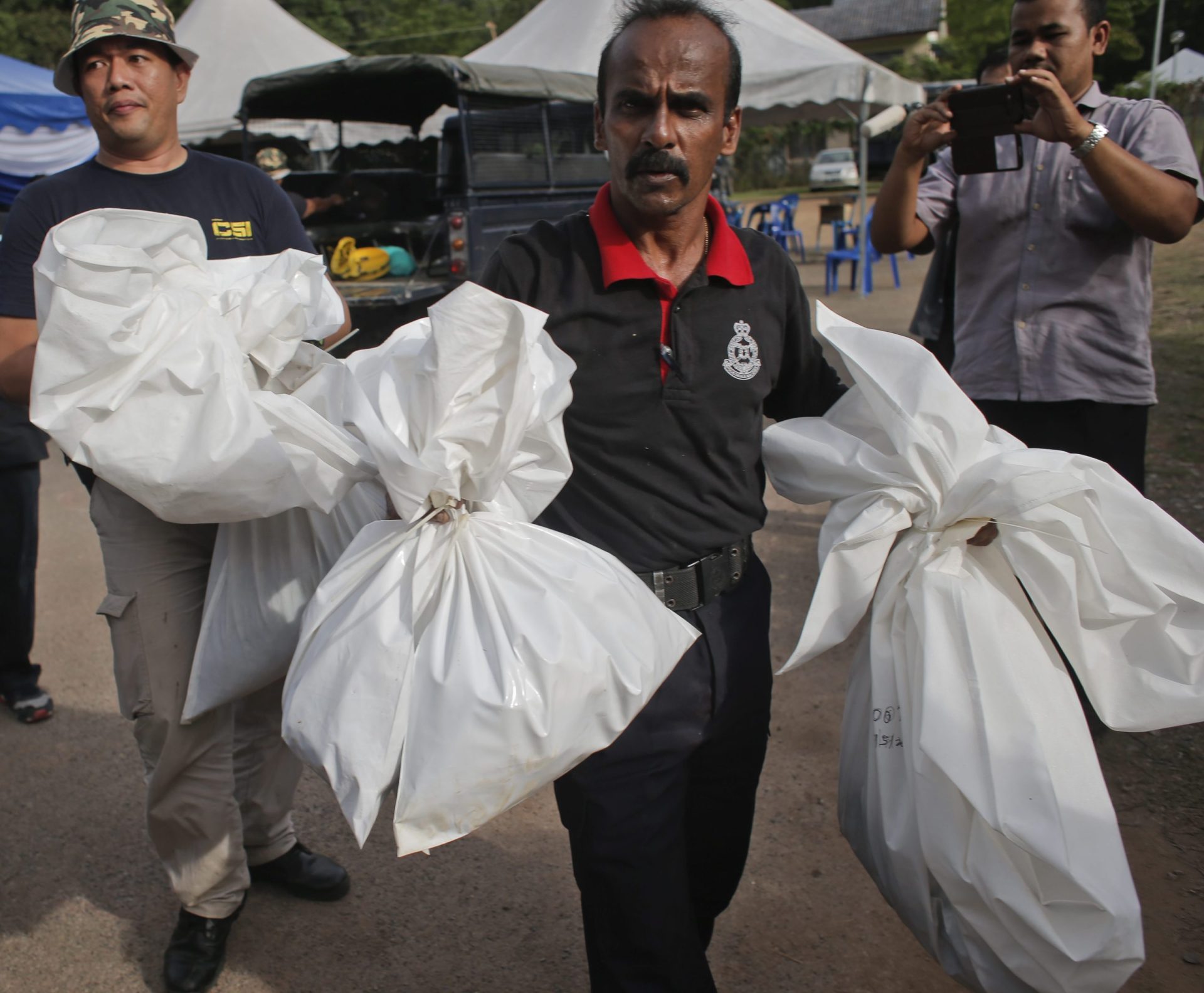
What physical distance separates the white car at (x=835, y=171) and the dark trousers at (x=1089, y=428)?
2847 centimetres

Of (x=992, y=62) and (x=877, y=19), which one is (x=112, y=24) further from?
(x=877, y=19)

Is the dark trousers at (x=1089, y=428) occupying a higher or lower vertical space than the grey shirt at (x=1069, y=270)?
lower

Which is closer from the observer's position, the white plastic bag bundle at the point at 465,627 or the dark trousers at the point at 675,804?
the white plastic bag bundle at the point at 465,627

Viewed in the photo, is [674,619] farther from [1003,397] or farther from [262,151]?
[262,151]

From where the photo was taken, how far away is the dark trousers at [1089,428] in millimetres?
2834

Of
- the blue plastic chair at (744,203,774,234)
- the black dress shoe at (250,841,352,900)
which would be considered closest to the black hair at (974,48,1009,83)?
the black dress shoe at (250,841,352,900)

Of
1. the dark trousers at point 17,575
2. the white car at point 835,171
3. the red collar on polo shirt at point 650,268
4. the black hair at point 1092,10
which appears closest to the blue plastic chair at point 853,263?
the black hair at point 1092,10

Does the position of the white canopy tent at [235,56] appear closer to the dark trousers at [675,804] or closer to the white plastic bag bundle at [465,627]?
the dark trousers at [675,804]

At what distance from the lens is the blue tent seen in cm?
966

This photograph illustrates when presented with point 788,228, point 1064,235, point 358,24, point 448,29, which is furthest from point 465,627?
point 358,24

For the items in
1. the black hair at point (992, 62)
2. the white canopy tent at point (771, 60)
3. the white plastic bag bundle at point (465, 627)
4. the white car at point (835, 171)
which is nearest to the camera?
the white plastic bag bundle at point (465, 627)

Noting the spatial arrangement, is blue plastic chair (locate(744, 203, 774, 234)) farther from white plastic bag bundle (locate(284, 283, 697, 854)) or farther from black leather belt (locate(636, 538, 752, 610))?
white plastic bag bundle (locate(284, 283, 697, 854))

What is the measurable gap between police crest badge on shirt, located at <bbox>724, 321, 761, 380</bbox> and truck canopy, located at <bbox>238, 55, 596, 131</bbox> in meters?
6.66

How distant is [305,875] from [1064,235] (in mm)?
2648
